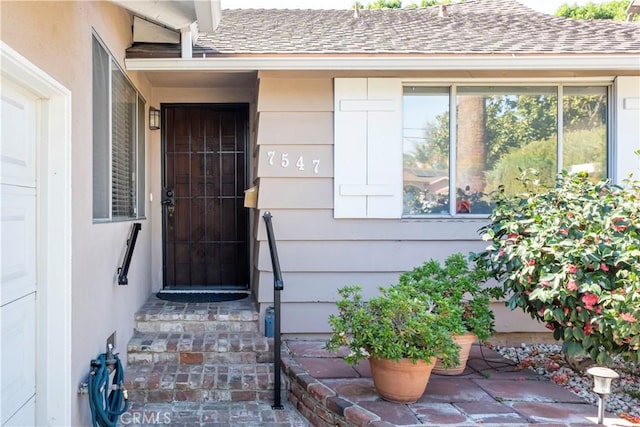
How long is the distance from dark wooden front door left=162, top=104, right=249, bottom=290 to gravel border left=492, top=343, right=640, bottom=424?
2.80 m

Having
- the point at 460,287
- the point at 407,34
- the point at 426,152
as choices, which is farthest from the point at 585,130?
the point at 460,287

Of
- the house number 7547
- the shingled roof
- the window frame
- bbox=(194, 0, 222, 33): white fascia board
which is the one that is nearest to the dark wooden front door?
the shingled roof

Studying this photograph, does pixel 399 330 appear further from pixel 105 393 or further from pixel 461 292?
pixel 105 393

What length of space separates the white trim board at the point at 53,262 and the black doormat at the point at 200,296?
1.97 metres

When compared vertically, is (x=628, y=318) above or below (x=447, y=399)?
above

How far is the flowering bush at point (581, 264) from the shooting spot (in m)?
2.59

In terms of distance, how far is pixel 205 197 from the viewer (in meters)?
4.89

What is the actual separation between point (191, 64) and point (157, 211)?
1.73m

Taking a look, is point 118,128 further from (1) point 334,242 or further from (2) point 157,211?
(1) point 334,242

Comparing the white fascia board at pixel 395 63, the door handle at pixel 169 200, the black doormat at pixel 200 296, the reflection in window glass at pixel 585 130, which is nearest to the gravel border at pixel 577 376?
the reflection in window glass at pixel 585 130

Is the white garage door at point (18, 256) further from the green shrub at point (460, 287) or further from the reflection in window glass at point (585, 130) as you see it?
the reflection in window glass at point (585, 130)

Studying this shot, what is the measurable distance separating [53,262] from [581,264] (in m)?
2.99

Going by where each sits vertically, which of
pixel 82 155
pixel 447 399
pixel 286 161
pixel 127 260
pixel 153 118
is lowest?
pixel 447 399

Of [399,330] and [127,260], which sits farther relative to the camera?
[127,260]
